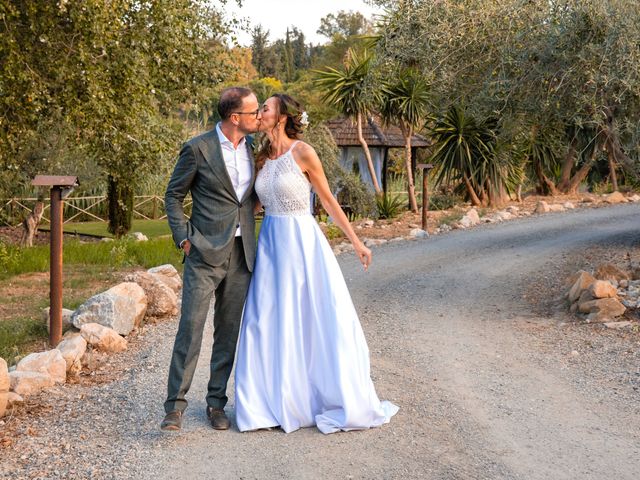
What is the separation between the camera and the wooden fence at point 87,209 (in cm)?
2397

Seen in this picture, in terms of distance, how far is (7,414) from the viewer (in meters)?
6.25

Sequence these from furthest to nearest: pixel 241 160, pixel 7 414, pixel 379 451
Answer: pixel 7 414, pixel 241 160, pixel 379 451

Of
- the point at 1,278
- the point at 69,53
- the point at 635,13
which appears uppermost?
the point at 635,13

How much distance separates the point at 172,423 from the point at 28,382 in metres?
1.87

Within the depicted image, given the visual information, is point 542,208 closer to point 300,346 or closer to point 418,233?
point 418,233

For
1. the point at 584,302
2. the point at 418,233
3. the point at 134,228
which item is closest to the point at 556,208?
the point at 418,233

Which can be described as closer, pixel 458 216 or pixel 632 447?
pixel 632 447

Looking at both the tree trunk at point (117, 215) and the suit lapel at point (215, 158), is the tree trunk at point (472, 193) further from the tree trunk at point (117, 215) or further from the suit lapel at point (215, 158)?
the suit lapel at point (215, 158)

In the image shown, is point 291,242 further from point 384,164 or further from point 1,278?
point 384,164

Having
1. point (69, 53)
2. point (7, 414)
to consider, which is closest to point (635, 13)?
point (69, 53)

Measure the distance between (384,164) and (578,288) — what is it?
65.2 ft

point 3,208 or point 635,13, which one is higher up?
point 635,13

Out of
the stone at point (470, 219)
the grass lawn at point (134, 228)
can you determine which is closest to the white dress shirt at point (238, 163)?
the stone at point (470, 219)

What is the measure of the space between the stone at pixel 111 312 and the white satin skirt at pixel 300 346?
3447 millimetres
